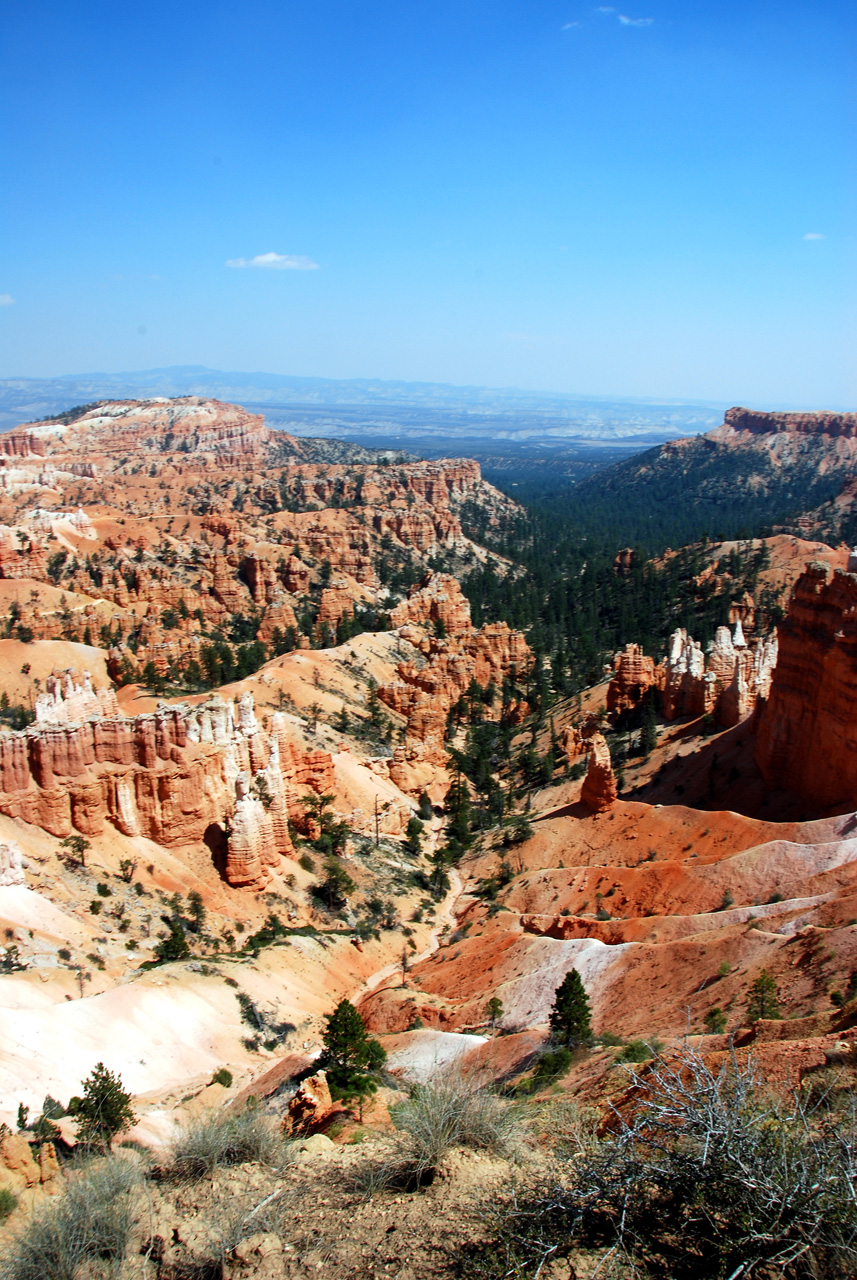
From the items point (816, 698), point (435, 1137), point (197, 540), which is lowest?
point (435, 1137)

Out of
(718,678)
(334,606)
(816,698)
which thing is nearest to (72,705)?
(816,698)

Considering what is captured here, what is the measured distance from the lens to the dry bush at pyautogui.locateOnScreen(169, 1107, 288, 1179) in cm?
1423

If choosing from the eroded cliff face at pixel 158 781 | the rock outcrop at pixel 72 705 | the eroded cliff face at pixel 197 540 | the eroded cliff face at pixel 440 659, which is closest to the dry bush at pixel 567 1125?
the eroded cliff face at pixel 158 781

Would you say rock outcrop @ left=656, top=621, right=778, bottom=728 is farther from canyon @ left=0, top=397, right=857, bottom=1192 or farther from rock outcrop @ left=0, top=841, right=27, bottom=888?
rock outcrop @ left=0, top=841, right=27, bottom=888

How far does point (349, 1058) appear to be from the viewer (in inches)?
819

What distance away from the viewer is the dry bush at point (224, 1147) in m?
14.2

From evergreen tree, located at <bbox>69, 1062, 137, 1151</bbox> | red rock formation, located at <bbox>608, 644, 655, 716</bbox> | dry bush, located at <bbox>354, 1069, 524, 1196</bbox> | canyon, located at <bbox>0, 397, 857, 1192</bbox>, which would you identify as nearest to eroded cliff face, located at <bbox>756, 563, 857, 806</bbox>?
canyon, located at <bbox>0, 397, 857, 1192</bbox>

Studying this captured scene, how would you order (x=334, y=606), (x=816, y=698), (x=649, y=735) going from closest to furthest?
(x=816, y=698)
(x=649, y=735)
(x=334, y=606)

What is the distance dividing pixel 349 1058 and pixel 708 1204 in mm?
13284

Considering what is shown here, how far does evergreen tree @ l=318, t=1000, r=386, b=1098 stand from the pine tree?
4.60 m

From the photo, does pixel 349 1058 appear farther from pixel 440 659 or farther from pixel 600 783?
pixel 440 659

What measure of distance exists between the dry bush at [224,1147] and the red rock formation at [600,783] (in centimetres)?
2894

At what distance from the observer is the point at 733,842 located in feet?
113

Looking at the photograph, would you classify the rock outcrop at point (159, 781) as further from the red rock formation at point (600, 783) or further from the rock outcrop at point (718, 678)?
the rock outcrop at point (718, 678)
